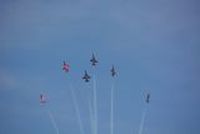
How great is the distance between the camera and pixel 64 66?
119875mm

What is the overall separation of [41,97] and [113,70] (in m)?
23.2

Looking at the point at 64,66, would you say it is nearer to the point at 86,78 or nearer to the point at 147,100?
the point at 86,78

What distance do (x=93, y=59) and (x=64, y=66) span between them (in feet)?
31.8

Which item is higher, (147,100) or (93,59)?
(93,59)

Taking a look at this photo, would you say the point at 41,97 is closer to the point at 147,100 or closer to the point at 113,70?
the point at 113,70

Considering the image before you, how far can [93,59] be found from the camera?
384 feet

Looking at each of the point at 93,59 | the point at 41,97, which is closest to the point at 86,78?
the point at 93,59

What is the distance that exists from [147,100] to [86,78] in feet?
63.4

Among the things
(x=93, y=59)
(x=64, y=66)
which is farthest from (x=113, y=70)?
(x=64, y=66)

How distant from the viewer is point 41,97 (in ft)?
379

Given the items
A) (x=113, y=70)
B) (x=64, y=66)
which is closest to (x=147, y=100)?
(x=113, y=70)

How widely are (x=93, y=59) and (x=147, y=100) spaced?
66.4 ft

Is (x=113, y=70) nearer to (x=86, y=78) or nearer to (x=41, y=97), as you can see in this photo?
(x=86, y=78)

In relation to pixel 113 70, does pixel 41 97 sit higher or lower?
lower
